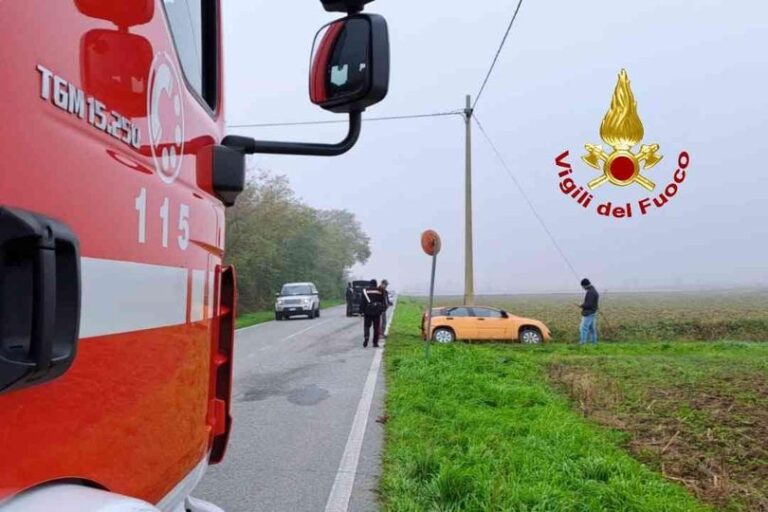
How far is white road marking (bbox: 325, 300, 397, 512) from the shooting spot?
467 centimetres

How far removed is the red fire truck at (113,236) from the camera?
1023 millimetres

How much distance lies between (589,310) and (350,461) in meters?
13.3

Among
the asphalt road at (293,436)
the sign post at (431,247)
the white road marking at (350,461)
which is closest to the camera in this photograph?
the white road marking at (350,461)

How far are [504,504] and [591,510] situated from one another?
60 cm

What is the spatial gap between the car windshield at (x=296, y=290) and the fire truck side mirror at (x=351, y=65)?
2904 centimetres

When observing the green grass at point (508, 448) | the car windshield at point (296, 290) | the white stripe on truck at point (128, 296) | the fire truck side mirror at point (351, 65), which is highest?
the fire truck side mirror at point (351, 65)

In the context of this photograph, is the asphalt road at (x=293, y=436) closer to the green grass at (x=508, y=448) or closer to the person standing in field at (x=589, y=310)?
the green grass at (x=508, y=448)

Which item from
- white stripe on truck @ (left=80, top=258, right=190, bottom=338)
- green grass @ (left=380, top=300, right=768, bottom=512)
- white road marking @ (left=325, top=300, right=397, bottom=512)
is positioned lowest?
white road marking @ (left=325, top=300, right=397, bottom=512)

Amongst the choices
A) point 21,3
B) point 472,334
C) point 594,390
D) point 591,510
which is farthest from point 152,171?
point 472,334

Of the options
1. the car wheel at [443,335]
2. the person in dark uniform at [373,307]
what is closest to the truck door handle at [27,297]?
the person in dark uniform at [373,307]

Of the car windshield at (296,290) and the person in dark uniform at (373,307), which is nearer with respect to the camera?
the person in dark uniform at (373,307)

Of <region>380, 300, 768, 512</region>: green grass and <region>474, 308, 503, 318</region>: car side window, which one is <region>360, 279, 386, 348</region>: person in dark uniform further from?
<region>380, 300, 768, 512</region>: green grass

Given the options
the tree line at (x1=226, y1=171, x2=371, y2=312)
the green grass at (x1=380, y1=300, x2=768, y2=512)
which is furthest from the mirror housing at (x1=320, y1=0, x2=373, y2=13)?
the tree line at (x1=226, y1=171, x2=371, y2=312)

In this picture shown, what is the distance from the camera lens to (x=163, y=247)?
171 cm
